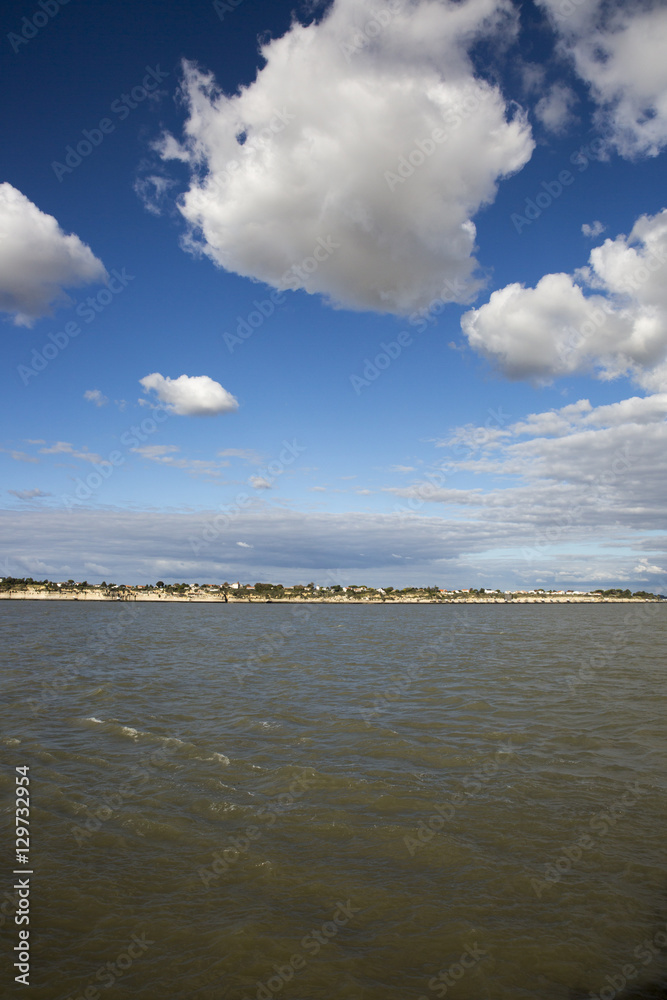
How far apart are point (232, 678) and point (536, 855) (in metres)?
20.7

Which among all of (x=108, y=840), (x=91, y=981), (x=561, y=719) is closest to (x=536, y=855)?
(x=91, y=981)

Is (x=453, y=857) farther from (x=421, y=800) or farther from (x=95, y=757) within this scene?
(x=95, y=757)

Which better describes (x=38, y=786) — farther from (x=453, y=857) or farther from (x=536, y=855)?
(x=536, y=855)

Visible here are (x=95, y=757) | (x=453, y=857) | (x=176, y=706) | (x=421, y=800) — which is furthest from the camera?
(x=176, y=706)

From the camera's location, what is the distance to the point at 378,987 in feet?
19.6

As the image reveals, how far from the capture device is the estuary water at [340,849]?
6.26 m

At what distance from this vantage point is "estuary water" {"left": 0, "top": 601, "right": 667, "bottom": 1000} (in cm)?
626

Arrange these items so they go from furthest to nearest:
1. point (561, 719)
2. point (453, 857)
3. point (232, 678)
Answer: point (232, 678) < point (561, 719) < point (453, 857)

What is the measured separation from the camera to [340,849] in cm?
908

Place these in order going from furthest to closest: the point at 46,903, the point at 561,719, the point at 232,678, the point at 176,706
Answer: the point at 232,678
the point at 176,706
the point at 561,719
the point at 46,903

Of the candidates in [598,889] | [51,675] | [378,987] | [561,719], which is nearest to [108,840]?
[378,987]

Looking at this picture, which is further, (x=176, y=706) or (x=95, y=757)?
(x=176, y=706)

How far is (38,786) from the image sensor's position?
38.6 ft

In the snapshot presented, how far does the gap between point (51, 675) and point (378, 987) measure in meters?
26.8
